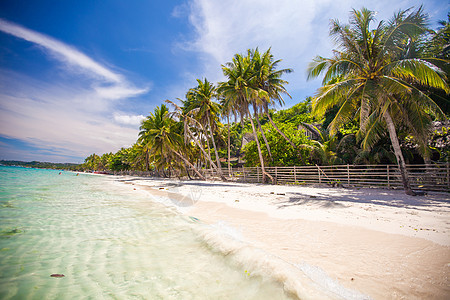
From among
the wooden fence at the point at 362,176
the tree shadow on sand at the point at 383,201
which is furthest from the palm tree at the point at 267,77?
the tree shadow on sand at the point at 383,201

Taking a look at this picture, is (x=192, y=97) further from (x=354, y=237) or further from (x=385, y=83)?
(x=354, y=237)

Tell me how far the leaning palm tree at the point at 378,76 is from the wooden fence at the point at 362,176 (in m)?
1.17

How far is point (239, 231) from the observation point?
3.99m

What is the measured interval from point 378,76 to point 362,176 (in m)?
5.60

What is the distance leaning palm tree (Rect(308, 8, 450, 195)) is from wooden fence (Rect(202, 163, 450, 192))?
1173 millimetres

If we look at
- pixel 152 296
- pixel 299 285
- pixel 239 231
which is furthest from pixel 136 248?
pixel 299 285

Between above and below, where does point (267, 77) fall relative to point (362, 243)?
above

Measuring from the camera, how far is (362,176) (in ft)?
37.0

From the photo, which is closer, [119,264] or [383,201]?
[119,264]

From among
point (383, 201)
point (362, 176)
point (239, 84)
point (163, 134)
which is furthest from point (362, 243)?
point (163, 134)

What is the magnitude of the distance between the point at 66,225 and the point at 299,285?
566 cm

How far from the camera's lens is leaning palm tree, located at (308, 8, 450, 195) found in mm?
8227

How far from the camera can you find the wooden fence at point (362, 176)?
27.6 ft

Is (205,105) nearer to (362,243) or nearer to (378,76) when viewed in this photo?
(378,76)
